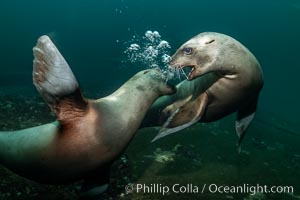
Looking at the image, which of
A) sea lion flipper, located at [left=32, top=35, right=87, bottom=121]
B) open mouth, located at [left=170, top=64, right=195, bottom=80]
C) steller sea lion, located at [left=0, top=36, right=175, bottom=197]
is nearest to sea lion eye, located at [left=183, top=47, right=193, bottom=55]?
open mouth, located at [left=170, top=64, right=195, bottom=80]

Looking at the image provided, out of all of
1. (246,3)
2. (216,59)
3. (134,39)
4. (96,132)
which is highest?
(216,59)

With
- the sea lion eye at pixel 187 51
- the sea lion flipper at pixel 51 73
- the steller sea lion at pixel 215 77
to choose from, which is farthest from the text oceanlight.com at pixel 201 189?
the sea lion flipper at pixel 51 73

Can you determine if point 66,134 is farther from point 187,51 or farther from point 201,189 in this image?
point 201,189

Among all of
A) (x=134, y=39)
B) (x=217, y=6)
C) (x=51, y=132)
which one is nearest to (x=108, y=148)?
(x=51, y=132)

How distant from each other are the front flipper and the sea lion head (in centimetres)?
53

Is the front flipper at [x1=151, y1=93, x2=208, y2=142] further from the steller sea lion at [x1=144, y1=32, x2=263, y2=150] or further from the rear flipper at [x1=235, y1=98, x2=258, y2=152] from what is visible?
the rear flipper at [x1=235, y1=98, x2=258, y2=152]

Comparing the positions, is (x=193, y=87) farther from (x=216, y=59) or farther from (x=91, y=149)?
(x=91, y=149)

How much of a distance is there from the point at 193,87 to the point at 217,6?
63.9m

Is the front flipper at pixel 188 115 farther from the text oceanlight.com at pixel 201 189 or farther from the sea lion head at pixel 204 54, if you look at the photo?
the text oceanlight.com at pixel 201 189

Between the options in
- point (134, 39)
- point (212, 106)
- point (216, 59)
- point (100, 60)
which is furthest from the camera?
point (134, 39)

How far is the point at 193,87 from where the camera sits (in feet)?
16.6

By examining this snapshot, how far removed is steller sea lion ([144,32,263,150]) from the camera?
4.11 meters

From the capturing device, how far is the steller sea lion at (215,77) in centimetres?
411

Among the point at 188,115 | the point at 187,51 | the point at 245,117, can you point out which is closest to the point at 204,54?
the point at 187,51
